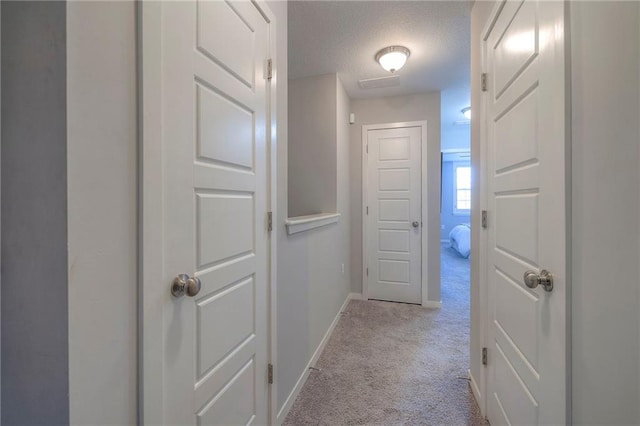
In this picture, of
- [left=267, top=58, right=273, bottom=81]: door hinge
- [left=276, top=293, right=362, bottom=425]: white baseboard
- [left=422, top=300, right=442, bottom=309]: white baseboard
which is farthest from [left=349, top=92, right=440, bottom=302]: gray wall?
[left=267, top=58, right=273, bottom=81]: door hinge

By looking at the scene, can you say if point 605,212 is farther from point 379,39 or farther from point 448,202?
point 448,202

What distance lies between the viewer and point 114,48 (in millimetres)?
604

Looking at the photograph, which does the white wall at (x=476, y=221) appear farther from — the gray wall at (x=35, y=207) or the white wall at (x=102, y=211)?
the gray wall at (x=35, y=207)

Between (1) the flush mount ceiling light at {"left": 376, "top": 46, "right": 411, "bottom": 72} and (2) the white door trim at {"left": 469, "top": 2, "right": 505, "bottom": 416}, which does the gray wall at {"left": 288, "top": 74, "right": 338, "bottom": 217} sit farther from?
(2) the white door trim at {"left": 469, "top": 2, "right": 505, "bottom": 416}

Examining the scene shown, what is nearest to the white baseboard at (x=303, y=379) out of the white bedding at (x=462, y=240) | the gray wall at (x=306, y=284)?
the gray wall at (x=306, y=284)

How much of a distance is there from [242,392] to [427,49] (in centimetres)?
278

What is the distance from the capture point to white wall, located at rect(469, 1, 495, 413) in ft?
5.03

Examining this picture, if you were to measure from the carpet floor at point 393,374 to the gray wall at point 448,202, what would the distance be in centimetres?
517

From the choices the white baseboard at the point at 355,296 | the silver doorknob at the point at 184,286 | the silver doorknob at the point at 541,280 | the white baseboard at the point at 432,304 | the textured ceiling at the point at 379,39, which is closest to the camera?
the silver doorknob at the point at 184,286

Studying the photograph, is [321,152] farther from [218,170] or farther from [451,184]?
[451,184]

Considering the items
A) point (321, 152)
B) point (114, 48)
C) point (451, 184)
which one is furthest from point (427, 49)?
point (451, 184)

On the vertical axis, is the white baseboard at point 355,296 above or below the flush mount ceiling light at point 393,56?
below

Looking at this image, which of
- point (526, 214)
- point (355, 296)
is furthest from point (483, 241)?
point (355, 296)

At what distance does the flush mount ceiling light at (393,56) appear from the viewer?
2.28 meters
